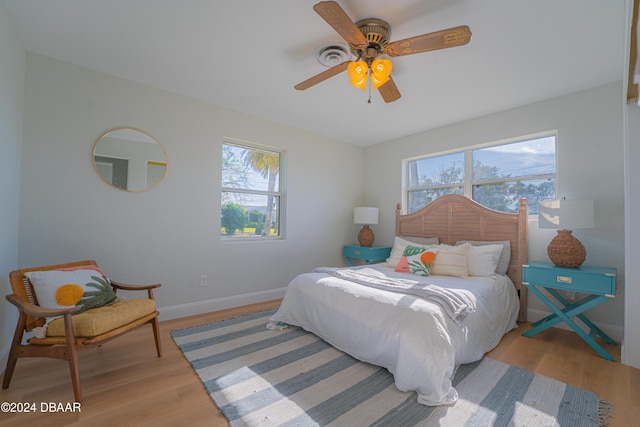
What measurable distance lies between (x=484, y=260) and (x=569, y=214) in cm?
80

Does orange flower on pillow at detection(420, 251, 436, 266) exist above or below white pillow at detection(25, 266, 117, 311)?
above

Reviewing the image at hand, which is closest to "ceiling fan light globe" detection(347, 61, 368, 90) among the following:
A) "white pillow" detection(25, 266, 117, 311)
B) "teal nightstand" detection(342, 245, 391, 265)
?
"white pillow" detection(25, 266, 117, 311)

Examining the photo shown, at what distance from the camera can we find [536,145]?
3.15 m

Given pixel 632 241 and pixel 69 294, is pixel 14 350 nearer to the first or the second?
pixel 69 294

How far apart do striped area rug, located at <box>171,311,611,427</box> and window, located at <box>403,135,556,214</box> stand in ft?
6.66

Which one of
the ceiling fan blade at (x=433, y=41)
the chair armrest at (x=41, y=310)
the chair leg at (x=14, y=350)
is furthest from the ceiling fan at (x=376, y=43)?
the chair leg at (x=14, y=350)

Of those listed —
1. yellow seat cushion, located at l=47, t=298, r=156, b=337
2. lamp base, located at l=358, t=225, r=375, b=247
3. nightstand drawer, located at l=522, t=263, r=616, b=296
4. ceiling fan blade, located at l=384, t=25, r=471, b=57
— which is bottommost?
yellow seat cushion, located at l=47, t=298, r=156, b=337

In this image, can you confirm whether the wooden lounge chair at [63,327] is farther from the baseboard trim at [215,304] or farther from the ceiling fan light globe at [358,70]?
the ceiling fan light globe at [358,70]

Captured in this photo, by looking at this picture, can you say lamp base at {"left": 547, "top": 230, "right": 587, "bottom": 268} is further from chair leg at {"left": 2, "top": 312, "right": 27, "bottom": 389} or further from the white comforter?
chair leg at {"left": 2, "top": 312, "right": 27, "bottom": 389}

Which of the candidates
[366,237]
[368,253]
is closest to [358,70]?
[368,253]

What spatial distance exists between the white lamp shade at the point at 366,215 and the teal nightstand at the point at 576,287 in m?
2.08

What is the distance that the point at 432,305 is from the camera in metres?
1.85

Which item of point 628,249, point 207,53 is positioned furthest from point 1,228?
point 628,249

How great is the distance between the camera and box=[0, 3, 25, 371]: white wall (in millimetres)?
1896
